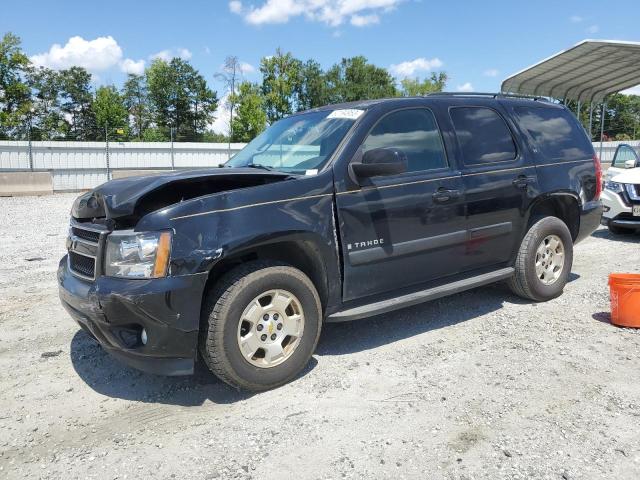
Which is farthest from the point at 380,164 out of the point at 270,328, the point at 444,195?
the point at 270,328

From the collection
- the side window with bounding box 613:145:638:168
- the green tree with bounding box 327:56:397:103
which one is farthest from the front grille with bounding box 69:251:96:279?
the green tree with bounding box 327:56:397:103

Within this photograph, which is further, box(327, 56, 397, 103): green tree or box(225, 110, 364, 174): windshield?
box(327, 56, 397, 103): green tree

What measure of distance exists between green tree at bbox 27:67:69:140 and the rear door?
56377 mm

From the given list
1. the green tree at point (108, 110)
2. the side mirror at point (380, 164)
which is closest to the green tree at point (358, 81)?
the green tree at point (108, 110)

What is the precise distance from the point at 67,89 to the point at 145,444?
225ft

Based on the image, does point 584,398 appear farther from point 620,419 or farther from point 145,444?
point 145,444

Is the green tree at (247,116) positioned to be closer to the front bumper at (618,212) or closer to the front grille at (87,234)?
the front bumper at (618,212)

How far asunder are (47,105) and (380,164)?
65727mm

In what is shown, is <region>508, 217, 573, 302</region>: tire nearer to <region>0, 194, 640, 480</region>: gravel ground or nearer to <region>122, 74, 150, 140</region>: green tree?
<region>0, 194, 640, 480</region>: gravel ground

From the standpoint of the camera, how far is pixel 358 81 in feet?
239

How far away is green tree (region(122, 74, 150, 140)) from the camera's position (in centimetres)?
6781

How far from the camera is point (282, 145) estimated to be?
4.50 m

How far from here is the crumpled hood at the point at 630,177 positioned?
28.1 ft

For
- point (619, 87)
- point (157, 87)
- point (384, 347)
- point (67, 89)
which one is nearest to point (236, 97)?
point (157, 87)
